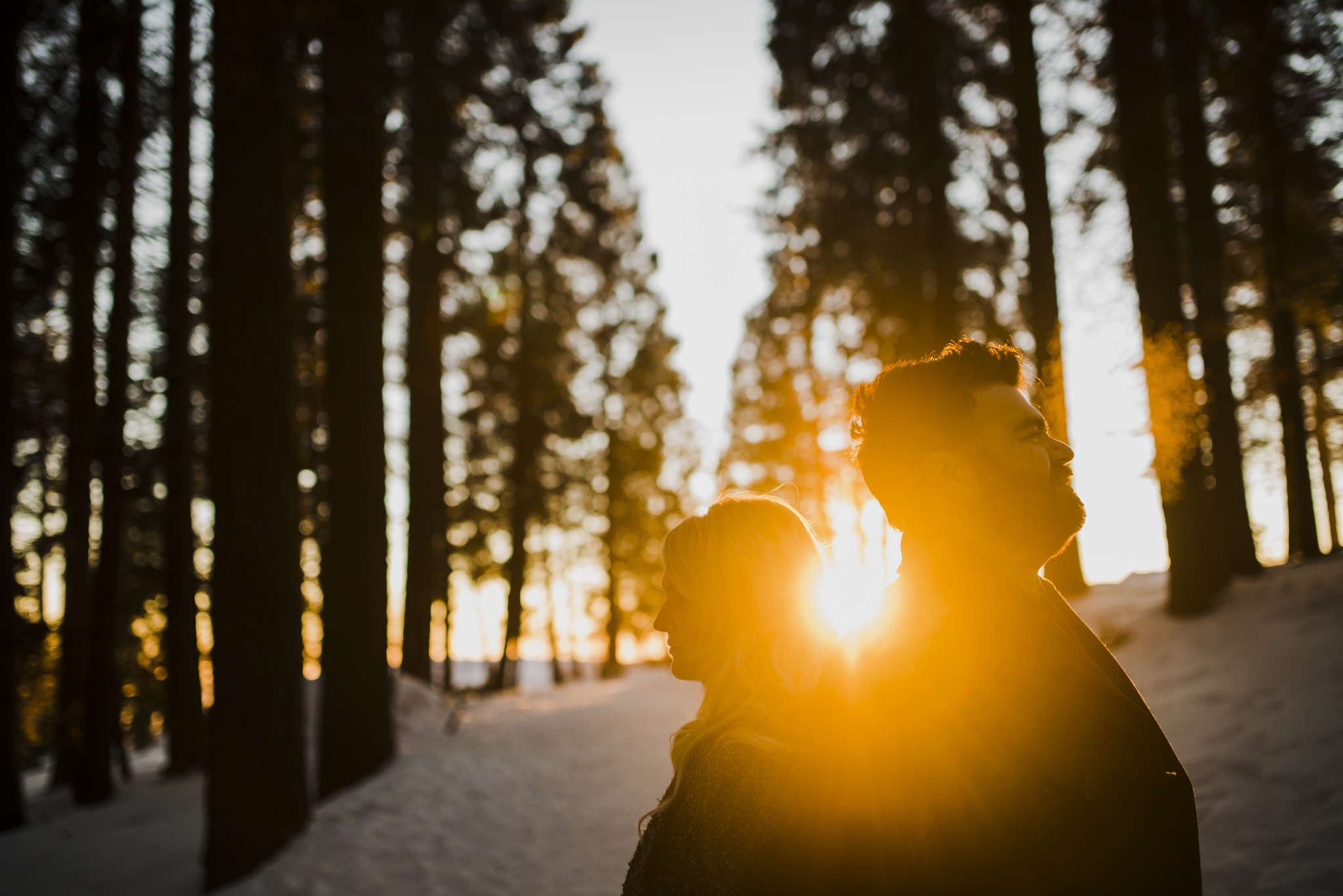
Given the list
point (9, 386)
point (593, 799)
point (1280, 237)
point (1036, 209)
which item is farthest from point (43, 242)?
point (1280, 237)

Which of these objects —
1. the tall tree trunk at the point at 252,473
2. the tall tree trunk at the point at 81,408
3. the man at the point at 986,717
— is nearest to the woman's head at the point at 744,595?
the man at the point at 986,717

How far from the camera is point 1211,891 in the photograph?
4.55m


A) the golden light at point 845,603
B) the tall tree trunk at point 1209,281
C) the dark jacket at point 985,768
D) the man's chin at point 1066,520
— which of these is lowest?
the dark jacket at point 985,768

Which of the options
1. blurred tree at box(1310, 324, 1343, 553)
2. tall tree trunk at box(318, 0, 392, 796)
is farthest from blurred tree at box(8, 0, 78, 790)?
blurred tree at box(1310, 324, 1343, 553)

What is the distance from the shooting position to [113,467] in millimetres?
10234

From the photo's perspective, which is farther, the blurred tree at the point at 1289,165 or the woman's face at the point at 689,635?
the blurred tree at the point at 1289,165

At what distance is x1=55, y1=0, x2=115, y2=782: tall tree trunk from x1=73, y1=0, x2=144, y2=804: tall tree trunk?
0.20 meters

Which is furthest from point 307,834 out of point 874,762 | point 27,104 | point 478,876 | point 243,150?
point 27,104

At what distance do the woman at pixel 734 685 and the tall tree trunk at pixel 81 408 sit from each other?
10.9 m

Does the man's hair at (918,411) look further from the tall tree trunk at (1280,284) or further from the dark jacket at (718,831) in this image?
the tall tree trunk at (1280,284)

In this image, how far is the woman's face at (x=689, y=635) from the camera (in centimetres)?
205

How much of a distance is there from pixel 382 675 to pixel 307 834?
75.3 inches

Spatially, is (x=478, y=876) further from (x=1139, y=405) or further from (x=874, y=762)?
(x=1139, y=405)

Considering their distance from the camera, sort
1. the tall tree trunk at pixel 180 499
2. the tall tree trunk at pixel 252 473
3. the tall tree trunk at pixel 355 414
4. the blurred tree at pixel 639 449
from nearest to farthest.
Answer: the tall tree trunk at pixel 252 473
the tall tree trunk at pixel 355 414
the tall tree trunk at pixel 180 499
the blurred tree at pixel 639 449
